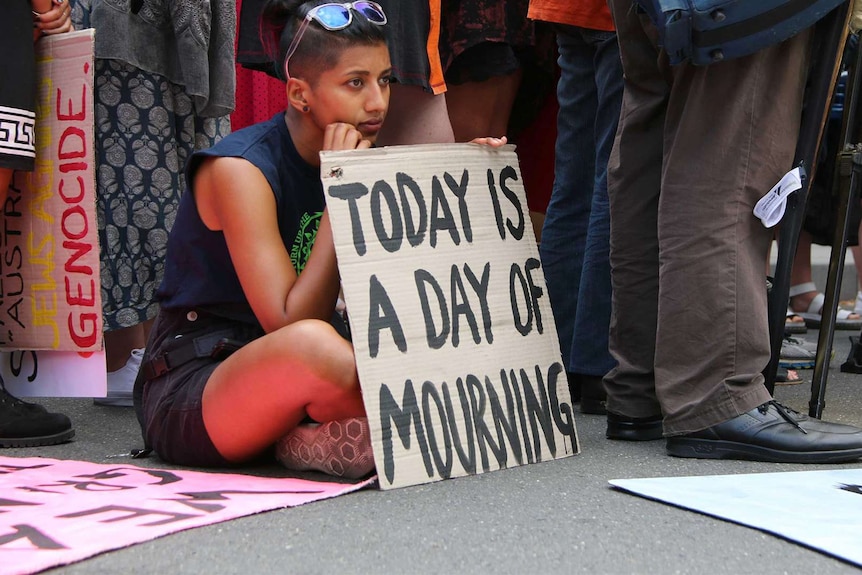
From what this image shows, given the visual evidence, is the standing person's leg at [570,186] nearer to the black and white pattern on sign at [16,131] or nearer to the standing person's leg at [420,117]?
the standing person's leg at [420,117]

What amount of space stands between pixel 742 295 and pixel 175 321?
3.71 ft

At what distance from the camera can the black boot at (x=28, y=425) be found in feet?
8.03

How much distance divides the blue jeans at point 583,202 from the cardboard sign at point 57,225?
1.17 meters

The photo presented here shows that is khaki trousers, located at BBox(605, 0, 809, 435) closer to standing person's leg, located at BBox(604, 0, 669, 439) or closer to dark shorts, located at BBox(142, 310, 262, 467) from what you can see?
standing person's leg, located at BBox(604, 0, 669, 439)

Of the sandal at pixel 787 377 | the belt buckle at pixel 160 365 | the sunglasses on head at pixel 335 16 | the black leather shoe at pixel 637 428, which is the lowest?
the black leather shoe at pixel 637 428

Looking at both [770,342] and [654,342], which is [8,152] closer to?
[654,342]

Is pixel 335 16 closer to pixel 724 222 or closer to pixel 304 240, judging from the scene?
pixel 304 240

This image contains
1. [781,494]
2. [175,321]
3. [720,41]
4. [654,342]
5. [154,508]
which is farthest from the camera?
[654,342]

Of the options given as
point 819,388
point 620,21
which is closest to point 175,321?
point 620,21

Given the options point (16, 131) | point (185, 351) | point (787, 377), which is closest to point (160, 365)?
point (185, 351)

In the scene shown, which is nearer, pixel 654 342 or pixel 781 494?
pixel 781 494

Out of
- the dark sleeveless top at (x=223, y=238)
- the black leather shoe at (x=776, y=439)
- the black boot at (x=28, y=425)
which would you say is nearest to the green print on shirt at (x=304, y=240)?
the dark sleeveless top at (x=223, y=238)

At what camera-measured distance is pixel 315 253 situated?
2.07 metres

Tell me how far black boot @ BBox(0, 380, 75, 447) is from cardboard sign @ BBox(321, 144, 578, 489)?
92 centimetres
